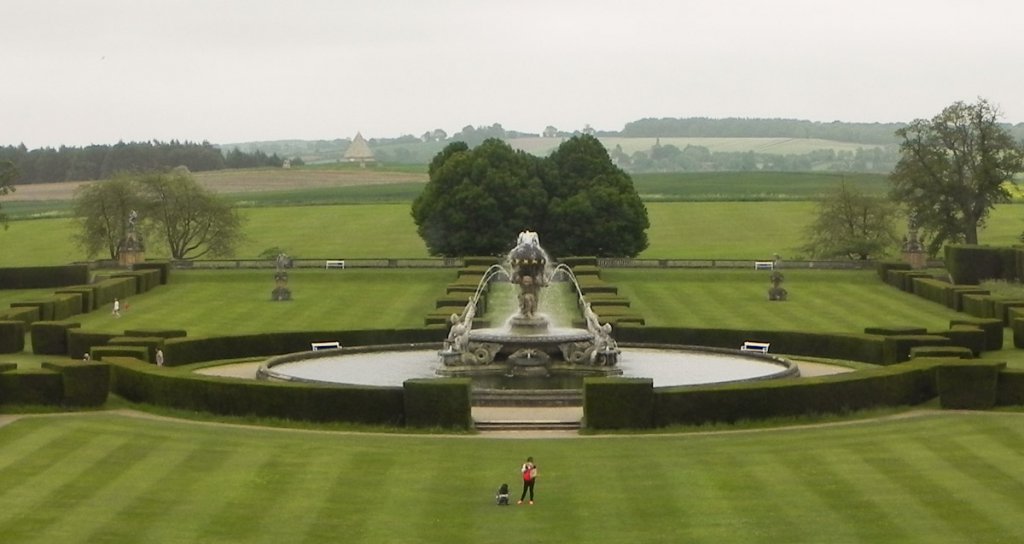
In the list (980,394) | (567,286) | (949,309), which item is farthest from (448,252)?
(980,394)

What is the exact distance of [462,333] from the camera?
52156 millimetres

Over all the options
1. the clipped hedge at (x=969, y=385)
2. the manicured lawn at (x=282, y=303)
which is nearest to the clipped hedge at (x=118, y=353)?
the manicured lawn at (x=282, y=303)

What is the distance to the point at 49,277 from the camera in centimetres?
9050

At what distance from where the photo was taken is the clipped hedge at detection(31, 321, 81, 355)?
61.5 m

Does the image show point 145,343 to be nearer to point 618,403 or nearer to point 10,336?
point 10,336

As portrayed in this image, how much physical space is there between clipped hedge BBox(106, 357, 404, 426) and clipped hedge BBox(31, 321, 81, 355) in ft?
50.8

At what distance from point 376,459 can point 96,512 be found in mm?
6967

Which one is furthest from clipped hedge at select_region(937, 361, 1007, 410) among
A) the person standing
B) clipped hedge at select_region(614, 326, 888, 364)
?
the person standing

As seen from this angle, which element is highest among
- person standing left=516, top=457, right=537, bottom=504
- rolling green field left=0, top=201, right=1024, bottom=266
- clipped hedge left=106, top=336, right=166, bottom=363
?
person standing left=516, top=457, right=537, bottom=504

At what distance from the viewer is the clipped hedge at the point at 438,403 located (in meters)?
42.8

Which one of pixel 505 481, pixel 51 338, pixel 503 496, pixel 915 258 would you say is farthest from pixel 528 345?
pixel 915 258

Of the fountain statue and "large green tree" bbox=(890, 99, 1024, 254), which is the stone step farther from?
"large green tree" bbox=(890, 99, 1024, 254)

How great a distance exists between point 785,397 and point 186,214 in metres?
77.8

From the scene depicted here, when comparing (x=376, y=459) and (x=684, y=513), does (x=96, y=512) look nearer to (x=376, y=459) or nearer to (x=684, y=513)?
(x=376, y=459)
